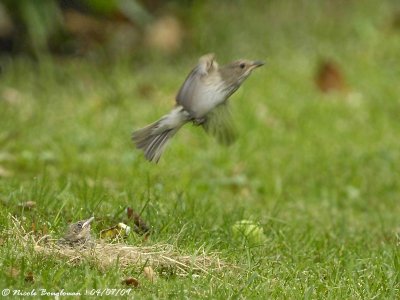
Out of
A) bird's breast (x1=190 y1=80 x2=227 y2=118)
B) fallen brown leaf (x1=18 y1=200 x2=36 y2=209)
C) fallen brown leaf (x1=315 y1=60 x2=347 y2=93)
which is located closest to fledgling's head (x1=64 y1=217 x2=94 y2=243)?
fallen brown leaf (x1=18 y1=200 x2=36 y2=209)

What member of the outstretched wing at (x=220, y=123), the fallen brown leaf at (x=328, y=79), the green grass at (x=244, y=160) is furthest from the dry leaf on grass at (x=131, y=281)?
the fallen brown leaf at (x=328, y=79)

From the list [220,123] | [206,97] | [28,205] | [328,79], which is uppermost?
[206,97]

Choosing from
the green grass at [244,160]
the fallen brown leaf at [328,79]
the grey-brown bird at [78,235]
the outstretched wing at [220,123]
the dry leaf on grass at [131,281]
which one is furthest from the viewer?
the fallen brown leaf at [328,79]

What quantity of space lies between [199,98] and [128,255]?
76 cm

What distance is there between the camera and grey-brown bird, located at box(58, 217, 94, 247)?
425cm

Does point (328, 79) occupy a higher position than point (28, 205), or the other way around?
point (28, 205)

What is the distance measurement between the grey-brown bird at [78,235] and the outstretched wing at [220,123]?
78cm

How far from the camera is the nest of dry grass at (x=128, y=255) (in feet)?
13.5

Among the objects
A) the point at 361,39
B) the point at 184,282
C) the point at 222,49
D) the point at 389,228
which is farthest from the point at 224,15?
the point at 184,282

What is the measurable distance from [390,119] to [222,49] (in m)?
1.92

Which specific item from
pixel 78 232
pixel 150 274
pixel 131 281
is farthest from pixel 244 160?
pixel 131 281

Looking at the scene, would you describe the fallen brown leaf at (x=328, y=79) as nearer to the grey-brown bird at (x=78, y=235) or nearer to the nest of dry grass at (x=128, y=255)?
the nest of dry grass at (x=128, y=255)

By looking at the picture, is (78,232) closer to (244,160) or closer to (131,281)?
(131,281)

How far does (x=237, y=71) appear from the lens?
4.49m
